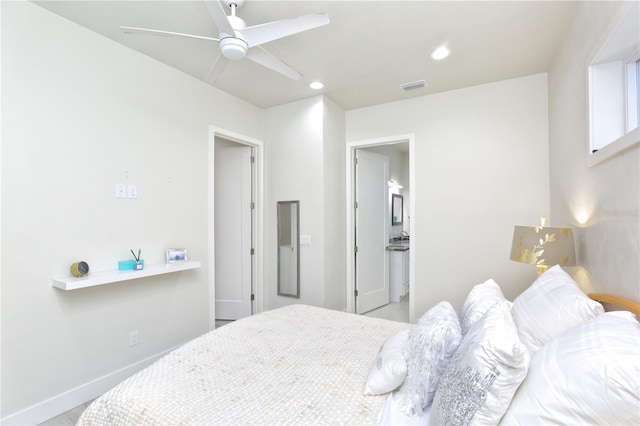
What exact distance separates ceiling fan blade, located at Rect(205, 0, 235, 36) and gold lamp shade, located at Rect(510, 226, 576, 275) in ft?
7.79

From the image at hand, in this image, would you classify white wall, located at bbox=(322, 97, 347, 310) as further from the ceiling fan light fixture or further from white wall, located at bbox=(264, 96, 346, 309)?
the ceiling fan light fixture

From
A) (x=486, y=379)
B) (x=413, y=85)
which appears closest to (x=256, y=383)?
(x=486, y=379)

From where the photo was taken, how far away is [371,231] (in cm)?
443

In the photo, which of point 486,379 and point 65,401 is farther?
point 65,401

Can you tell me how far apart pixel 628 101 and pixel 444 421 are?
1902mm

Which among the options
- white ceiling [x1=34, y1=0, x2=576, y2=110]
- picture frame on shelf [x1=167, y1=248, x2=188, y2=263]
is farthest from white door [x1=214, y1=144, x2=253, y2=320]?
picture frame on shelf [x1=167, y1=248, x2=188, y2=263]

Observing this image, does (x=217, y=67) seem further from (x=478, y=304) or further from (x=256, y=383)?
(x=478, y=304)

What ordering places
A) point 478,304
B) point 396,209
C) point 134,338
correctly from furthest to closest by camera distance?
point 396,209 < point 134,338 < point 478,304

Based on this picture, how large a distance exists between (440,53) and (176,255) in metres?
3.02

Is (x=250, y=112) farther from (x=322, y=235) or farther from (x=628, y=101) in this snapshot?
(x=628, y=101)

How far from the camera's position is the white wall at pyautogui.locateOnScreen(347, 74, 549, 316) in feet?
10.1

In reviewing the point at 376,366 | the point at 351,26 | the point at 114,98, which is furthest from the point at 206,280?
the point at 351,26

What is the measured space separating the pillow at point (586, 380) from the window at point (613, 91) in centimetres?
101

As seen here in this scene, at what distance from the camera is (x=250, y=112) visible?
3840mm
